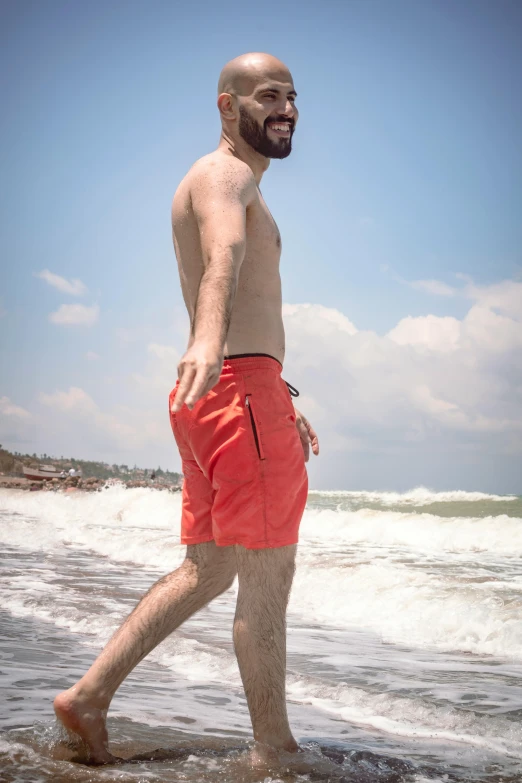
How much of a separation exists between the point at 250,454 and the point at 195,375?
0.48 metres

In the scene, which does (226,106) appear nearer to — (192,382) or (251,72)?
(251,72)

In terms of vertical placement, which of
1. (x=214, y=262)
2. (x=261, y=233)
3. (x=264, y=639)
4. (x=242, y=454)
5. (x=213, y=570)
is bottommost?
(x=264, y=639)

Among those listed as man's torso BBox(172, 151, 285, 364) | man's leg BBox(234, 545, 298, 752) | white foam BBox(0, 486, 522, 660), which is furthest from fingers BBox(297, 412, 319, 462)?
white foam BBox(0, 486, 522, 660)

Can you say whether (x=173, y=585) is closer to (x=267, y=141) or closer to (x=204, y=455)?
(x=204, y=455)

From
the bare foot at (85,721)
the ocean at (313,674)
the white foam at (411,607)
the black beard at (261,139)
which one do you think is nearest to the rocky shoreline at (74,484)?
the ocean at (313,674)

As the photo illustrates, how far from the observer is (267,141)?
7.35ft

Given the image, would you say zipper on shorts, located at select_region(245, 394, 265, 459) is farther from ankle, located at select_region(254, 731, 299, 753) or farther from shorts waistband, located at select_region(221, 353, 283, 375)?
ankle, located at select_region(254, 731, 299, 753)

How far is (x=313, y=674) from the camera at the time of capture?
3.51m

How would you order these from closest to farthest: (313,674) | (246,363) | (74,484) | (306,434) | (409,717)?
1. (246,363)
2. (306,434)
3. (409,717)
4. (313,674)
5. (74,484)

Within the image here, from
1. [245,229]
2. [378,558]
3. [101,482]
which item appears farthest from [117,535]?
[101,482]

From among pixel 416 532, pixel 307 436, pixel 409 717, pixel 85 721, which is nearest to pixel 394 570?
pixel 409 717

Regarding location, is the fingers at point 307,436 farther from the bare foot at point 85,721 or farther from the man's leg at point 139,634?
the bare foot at point 85,721

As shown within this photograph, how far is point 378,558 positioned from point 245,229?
6951mm

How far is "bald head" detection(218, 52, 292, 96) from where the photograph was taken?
87.5 inches
